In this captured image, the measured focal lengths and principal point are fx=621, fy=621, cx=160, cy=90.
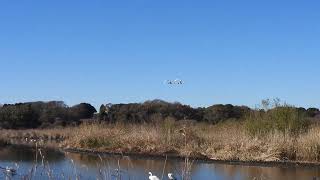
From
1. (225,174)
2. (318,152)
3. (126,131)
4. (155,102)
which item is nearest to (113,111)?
(155,102)

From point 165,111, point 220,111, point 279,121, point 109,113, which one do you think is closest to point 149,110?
point 165,111

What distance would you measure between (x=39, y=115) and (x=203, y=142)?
136ft

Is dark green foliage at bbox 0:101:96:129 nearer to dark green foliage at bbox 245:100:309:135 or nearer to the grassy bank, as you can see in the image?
the grassy bank

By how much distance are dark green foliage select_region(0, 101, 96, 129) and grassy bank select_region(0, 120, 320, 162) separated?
24877mm

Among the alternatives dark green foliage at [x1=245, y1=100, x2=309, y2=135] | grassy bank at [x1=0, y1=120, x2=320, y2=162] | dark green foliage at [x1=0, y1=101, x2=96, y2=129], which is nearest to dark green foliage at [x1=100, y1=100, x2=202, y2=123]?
dark green foliage at [x1=0, y1=101, x2=96, y2=129]

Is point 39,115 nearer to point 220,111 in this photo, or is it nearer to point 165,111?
point 165,111

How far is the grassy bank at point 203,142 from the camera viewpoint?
77.4 feet

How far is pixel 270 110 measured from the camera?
28.8 m

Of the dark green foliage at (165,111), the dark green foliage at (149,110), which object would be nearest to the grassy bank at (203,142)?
the dark green foliage at (165,111)

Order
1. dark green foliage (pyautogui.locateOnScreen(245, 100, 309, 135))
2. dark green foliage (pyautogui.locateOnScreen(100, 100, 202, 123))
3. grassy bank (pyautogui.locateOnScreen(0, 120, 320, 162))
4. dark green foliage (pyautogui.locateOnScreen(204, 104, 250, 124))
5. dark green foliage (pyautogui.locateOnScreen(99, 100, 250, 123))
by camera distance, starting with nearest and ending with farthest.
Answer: grassy bank (pyautogui.locateOnScreen(0, 120, 320, 162)) → dark green foliage (pyautogui.locateOnScreen(245, 100, 309, 135)) → dark green foliage (pyautogui.locateOnScreen(204, 104, 250, 124)) → dark green foliage (pyautogui.locateOnScreen(99, 100, 250, 123)) → dark green foliage (pyautogui.locateOnScreen(100, 100, 202, 123))

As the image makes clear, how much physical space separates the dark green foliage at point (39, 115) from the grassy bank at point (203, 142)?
24877mm

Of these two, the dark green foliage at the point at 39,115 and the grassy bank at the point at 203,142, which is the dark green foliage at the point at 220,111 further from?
the grassy bank at the point at 203,142

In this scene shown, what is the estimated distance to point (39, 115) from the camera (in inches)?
2586

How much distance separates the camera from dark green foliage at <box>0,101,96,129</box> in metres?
60.9
